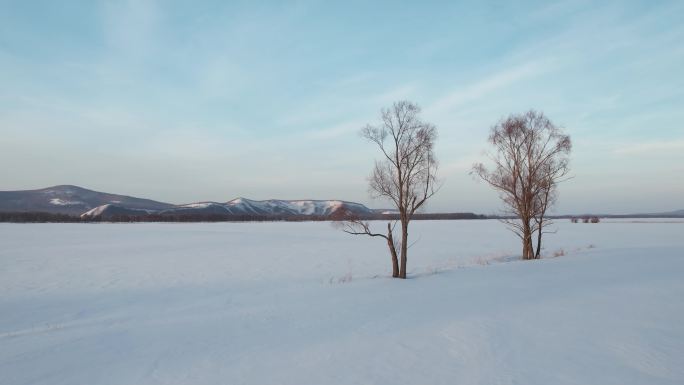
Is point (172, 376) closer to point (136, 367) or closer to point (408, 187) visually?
point (136, 367)

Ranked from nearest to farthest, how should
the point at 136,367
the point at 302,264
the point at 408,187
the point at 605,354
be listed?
the point at 605,354, the point at 136,367, the point at 408,187, the point at 302,264

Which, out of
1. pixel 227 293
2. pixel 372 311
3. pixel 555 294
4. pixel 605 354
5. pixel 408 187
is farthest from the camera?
pixel 408 187

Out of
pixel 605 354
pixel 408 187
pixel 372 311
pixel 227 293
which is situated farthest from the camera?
pixel 408 187

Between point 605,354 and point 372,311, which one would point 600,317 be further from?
point 372,311

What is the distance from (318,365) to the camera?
625cm

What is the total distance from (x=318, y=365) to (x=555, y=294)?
7.69m

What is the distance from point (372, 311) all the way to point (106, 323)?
7090 mm

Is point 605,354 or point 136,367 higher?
point 605,354

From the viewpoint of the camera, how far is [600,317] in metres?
8.04

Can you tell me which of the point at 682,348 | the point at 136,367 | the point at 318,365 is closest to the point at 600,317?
the point at 682,348

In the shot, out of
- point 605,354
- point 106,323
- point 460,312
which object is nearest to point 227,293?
point 106,323

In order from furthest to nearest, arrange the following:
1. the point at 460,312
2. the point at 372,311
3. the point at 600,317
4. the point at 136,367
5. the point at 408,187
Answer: the point at 408,187, the point at 372,311, the point at 460,312, the point at 600,317, the point at 136,367

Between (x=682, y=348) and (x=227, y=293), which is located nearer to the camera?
(x=682, y=348)

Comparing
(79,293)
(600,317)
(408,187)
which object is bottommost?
(79,293)
